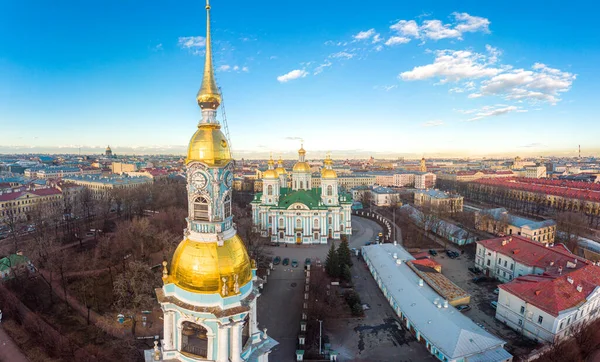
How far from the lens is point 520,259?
34062mm

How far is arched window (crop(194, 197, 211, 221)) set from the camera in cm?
1042

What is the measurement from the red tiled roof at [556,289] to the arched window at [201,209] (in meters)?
27.3

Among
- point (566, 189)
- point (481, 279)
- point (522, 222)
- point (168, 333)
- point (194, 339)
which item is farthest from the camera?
point (566, 189)

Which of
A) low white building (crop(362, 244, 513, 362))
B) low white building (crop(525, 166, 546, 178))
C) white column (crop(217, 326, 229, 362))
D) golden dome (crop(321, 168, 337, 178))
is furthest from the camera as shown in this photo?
low white building (crop(525, 166, 546, 178))

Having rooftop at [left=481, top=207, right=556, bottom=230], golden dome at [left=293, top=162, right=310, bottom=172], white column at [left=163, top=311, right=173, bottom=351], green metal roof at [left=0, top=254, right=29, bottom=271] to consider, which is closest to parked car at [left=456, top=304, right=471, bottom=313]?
white column at [left=163, top=311, right=173, bottom=351]

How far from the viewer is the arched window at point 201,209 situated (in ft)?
34.2

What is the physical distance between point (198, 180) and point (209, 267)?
2.73m

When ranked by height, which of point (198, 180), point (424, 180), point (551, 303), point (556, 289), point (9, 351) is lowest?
Answer: point (9, 351)

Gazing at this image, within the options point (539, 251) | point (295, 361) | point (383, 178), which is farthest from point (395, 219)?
point (383, 178)

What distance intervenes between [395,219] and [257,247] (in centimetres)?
3489

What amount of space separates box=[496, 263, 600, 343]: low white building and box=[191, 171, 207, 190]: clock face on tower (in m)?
27.7

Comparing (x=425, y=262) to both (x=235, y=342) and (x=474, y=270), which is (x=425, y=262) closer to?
(x=474, y=270)

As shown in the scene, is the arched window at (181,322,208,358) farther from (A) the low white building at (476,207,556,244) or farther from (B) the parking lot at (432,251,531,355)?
(A) the low white building at (476,207,556,244)

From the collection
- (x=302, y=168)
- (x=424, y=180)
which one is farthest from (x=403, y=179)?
(x=302, y=168)
